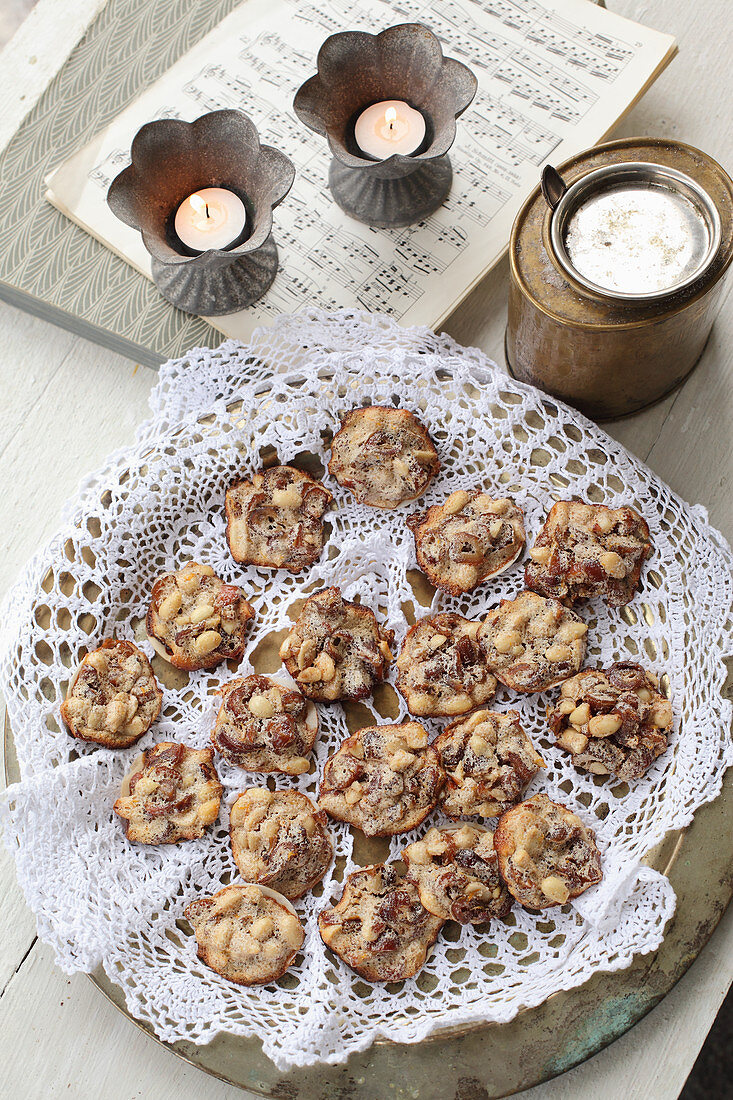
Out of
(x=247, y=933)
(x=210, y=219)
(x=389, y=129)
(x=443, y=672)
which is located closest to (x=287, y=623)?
(x=443, y=672)

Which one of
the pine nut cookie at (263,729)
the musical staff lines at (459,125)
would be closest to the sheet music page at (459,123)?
the musical staff lines at (459,125)

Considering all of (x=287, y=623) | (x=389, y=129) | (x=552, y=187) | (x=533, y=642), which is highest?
(x=552, y=187)

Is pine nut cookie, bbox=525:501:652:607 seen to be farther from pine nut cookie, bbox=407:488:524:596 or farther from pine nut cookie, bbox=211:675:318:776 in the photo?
pine nut cookie, bbox=211:675:318:776

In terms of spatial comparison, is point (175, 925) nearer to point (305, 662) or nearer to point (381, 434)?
point (305, 662)

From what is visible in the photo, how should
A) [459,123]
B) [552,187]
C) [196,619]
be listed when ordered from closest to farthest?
[552,187]
[196,619]
[459,123]

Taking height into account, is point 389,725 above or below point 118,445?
above

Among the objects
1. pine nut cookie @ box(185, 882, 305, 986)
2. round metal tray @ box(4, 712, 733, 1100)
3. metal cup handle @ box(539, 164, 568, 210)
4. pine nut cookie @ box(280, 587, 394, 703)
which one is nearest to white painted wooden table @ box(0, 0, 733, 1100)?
round metal tray @ box(4, 712, 733, 1100)

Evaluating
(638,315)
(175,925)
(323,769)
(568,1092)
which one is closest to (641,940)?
(568,1092)

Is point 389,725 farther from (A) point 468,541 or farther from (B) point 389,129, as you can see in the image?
(B) point 389,129
